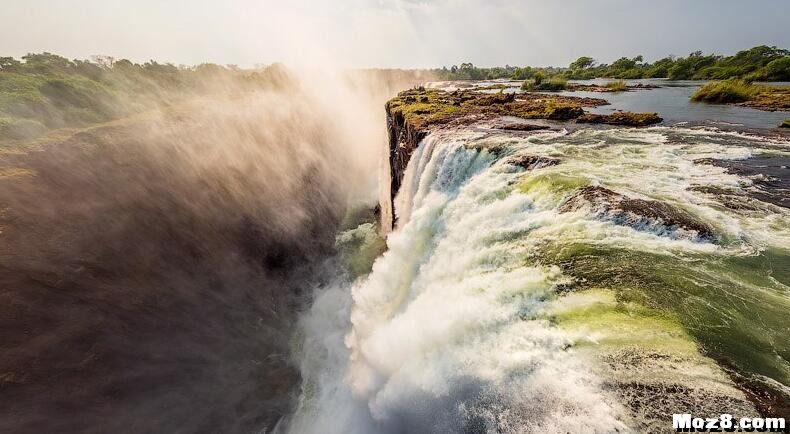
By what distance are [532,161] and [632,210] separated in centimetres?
473

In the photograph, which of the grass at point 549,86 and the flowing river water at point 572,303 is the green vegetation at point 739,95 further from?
the grass at point 549,86

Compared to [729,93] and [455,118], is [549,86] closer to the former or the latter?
[729,93]

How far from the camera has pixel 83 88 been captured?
40.9 m

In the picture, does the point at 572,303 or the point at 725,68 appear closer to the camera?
the point at 572,303

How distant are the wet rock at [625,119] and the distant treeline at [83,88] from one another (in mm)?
44453

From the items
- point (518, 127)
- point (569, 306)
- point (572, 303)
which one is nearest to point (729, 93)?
point (518, 127)

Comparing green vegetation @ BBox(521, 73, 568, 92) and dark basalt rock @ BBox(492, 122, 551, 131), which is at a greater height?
green vegetation @ BBox(521, 73, 568, 92)

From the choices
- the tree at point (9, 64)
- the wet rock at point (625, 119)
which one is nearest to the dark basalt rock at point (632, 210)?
the wet rock at point (625, 119)

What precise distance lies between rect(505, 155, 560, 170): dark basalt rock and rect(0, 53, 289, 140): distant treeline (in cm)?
3902

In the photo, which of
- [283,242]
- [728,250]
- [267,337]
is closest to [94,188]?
[283,242]

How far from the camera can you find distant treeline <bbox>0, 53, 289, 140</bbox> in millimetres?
32312

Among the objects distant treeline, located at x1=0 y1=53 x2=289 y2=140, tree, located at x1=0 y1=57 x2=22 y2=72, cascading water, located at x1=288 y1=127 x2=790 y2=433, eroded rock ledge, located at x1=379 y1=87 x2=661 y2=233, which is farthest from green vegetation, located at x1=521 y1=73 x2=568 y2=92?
tree, located at x1=0 y1=57 x2=22 y2=72

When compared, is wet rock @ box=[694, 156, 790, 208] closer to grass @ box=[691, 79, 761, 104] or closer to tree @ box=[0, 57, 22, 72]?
grass @ box=[691, 79, 761, 104]

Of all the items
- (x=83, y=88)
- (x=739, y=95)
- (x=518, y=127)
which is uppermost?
(x=83, y=88)
